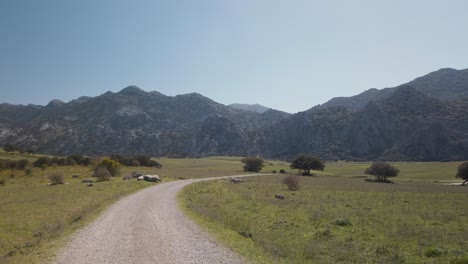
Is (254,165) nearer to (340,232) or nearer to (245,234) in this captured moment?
(340,232)

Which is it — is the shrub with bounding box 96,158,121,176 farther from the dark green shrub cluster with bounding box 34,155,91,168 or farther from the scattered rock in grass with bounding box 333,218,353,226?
the scattered rock in grass with bounding box 333,218,353,226

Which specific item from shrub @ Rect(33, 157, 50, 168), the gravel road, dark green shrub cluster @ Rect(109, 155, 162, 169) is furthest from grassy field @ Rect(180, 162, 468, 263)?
dark green shrub cluster @ Rect(109, 155, 162, 169)

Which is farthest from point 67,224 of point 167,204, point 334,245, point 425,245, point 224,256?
point 425,245

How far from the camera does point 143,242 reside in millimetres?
17219

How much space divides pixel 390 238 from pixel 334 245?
342cm

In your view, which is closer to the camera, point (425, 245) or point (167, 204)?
point (425, 245)

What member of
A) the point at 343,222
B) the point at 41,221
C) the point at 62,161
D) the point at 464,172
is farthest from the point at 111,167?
the point at 464,172

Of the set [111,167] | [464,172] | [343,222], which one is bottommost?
[343,222]

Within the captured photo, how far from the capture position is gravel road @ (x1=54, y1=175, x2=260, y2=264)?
14.5 meters

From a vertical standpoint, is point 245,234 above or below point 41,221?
above

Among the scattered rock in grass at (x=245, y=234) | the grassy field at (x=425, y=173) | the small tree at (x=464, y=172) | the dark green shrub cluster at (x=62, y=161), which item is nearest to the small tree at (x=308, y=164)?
the grassy field at (x=425, y=173)

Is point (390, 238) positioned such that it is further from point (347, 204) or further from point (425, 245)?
point (347, 204)

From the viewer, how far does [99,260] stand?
1432 centimetres

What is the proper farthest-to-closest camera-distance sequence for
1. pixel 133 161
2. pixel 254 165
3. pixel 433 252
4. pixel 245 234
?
pixel 254 165 < pixel 133 161 < pixel 245 234 < pixel 433 252
